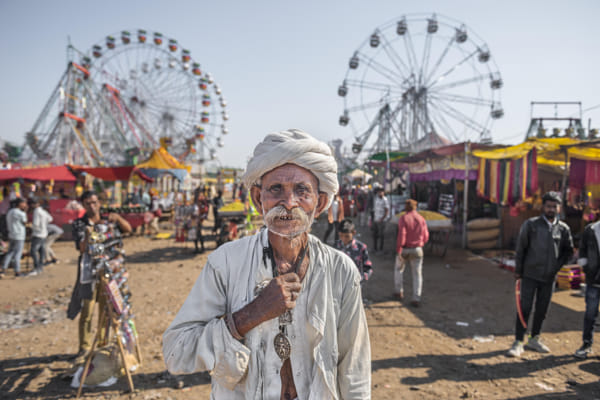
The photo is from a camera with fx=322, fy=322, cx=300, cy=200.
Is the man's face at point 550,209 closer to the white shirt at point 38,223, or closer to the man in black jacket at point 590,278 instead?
the man in black jacket at point 590,278

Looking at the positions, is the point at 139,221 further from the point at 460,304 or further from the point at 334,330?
the point at 334,330

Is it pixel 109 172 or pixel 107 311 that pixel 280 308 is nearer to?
pixel 107 311

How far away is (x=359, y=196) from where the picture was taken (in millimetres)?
16531

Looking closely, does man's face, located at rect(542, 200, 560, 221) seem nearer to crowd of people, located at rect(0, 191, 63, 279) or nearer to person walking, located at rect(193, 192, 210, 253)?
person walking, located at rect(193, 192, 210, 253)

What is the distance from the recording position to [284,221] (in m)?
1.27

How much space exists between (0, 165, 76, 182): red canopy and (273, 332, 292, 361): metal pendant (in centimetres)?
1412

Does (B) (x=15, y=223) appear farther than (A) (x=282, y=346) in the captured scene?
Yes

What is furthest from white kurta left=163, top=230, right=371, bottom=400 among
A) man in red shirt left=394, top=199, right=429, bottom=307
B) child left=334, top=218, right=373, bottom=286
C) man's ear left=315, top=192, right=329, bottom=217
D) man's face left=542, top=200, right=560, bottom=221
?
man in red shirt left=394, top=199, right=429, bottom=307

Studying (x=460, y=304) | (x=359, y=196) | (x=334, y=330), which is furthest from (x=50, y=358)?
(x=359, y=196)

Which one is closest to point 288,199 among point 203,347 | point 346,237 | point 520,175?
point 203,347

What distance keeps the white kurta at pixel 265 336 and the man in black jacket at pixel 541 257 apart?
3765mm

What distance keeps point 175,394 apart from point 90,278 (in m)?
1.53

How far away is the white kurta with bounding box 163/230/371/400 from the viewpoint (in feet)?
3.72

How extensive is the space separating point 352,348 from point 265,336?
35 cm
